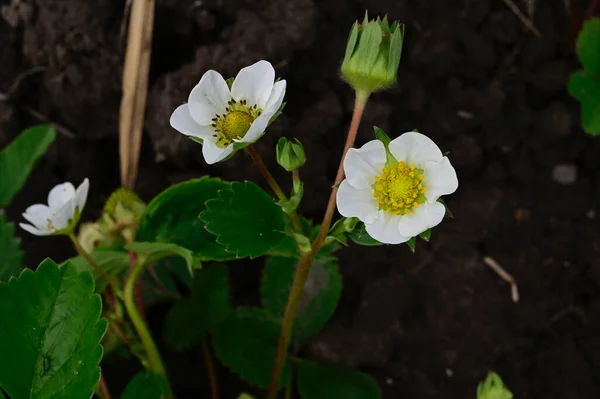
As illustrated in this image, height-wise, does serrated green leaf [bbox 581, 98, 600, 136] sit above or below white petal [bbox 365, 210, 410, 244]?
below

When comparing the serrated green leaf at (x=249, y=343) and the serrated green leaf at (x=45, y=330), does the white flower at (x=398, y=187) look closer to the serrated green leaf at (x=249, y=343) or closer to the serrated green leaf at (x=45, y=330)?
the serrated green leaf at (x=45, y=330)

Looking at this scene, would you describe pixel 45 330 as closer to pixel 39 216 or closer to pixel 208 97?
pixel 39 216

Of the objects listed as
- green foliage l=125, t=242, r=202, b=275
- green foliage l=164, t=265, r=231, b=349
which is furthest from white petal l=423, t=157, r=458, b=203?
green foliage l=164, t=265, r=231, b=349

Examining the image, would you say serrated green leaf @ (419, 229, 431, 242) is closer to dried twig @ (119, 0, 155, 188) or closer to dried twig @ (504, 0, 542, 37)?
dried twig @ (119, 0, 155, 188)

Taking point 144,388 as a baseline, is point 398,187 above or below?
above

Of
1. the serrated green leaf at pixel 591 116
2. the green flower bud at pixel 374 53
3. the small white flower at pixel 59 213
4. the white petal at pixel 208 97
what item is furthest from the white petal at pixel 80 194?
the serrated green leaf at pixel 591 116

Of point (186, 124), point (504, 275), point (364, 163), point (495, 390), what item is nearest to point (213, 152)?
point (186, 124)
